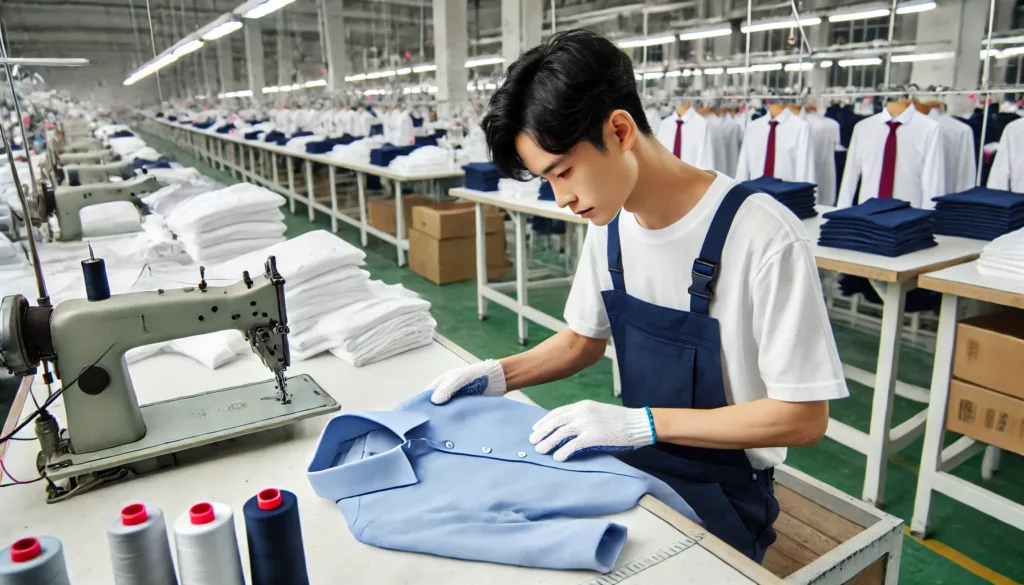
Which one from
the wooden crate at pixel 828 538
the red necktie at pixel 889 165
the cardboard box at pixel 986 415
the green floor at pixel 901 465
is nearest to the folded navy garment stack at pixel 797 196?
the green floor at pixel 901 465

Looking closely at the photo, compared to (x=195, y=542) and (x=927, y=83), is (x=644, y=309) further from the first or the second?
(x=927, y=83)

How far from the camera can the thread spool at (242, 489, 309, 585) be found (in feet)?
2.64

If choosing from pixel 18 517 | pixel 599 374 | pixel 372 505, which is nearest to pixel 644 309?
pixel 372 505

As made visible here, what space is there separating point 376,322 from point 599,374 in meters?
2.19

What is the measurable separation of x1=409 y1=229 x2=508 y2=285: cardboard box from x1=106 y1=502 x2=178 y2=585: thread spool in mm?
4849

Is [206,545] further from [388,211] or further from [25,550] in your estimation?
[388,211]

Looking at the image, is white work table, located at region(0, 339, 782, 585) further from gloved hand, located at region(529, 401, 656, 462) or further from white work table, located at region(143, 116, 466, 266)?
white work table, located at region(143, 116, 466, 266)

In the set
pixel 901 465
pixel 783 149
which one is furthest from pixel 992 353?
pixel 783 149

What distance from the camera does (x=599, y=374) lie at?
12.6 feet

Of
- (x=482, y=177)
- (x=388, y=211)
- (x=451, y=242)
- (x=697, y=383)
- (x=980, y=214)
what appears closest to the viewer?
(x=697, y=383)

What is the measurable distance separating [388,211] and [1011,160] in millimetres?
5257

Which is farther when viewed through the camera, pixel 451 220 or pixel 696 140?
pixel 696 140

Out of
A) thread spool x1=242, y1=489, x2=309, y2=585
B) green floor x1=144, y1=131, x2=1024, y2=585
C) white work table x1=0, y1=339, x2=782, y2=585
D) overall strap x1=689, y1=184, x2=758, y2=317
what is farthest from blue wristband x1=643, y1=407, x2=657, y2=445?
green floor x1=144, y1=131, x2=1024, y2=585

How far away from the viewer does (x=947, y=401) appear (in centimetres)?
225
